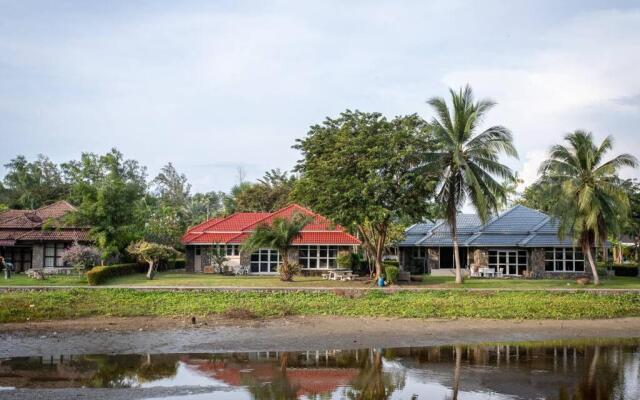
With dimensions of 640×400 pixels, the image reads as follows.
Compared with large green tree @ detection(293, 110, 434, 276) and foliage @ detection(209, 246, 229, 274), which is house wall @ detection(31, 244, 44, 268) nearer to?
foliage @ detection(209, 246, 229, 274)

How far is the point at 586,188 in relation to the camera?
34375mm

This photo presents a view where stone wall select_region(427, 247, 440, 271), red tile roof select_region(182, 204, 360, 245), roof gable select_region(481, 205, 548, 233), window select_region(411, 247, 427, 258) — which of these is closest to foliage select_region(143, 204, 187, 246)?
red tile roof select_region(182, 204, 360, 245)

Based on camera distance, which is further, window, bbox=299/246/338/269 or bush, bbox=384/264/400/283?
window, bbox=299/246/338/269

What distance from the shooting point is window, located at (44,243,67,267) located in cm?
4141

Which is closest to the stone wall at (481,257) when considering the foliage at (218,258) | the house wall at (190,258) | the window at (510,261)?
the window at (510,261)

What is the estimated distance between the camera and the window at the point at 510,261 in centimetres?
4288

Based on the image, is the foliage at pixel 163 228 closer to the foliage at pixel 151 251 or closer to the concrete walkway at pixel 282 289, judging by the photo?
the foliage at pixel 151 251

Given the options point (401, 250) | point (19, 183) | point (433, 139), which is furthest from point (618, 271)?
point (19, 183)

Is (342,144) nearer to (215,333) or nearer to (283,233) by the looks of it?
(283,233)

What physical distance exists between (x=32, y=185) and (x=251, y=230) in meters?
39.5

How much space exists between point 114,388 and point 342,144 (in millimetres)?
20950

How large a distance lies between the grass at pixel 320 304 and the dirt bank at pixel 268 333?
1.04 metres

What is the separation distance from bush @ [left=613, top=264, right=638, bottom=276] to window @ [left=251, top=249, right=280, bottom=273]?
2491cm

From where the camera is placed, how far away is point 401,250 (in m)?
46.6
